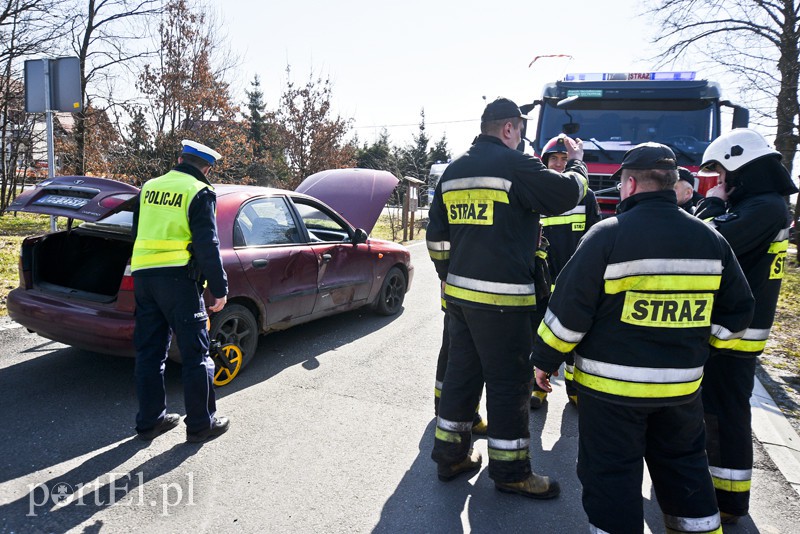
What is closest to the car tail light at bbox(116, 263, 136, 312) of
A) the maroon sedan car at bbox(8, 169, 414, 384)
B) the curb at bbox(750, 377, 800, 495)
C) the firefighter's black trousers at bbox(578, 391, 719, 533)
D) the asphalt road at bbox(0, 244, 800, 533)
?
the maroon sedan car at bbox(8, 169, 414, 384)

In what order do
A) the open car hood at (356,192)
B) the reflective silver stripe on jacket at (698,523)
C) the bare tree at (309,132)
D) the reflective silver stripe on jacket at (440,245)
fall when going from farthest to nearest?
the bare tree at (309,132)
the open car hood at (356,192)
the reflective silver stripe on jacket at (440,245)
the reflective silver stripe on jacket at (698,523)

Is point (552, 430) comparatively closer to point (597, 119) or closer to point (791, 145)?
point (597, 119)

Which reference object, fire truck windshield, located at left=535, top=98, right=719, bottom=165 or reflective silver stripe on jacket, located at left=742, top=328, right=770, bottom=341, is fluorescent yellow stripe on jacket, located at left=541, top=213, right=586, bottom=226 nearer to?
reflective silver stripe on jacket, located at left=742, top=328, right=770, bottom=341

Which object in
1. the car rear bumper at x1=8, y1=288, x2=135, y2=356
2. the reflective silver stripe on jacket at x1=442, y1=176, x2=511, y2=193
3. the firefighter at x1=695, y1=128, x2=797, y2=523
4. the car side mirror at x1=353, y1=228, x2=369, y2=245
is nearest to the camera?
the firefighter at x1=695, y1=128, x2=797, y2=523

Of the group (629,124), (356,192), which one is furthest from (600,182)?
(356,192)

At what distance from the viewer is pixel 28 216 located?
15484mm

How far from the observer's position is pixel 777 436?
3668mm

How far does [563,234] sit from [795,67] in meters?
12.0

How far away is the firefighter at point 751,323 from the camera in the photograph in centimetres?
259

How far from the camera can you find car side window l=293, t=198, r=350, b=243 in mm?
5368

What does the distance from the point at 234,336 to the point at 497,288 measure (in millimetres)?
2484

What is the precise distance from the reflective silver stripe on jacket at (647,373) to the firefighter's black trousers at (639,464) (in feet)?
0.38

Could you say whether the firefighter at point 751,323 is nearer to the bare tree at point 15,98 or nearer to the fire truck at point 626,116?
the fire truck at point 626,116

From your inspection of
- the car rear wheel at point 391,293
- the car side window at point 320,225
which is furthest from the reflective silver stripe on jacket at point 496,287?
the car rear wheel at point 391,293
